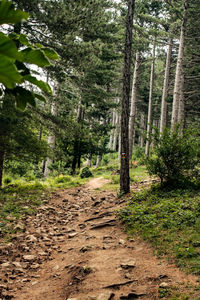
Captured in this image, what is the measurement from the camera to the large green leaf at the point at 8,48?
0.66 meters

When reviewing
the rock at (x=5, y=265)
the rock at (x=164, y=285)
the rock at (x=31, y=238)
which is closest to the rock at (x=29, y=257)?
the rock at (x=5, y=265)

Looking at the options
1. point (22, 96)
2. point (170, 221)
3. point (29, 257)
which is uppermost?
point (22, 96)

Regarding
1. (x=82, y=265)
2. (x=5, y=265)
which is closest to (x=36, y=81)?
(x=82, y=265)

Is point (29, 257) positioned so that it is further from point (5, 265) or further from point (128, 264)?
point (128, 264)

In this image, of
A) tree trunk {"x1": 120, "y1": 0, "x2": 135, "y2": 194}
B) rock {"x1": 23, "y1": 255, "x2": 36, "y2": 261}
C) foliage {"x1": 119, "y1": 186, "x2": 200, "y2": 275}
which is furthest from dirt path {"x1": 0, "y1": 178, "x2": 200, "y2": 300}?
tree trunk {"x1": 120, "y1": 0, "x2": 135, "y2": 194}

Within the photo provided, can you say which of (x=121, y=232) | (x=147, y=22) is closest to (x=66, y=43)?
(x=121, y=232)

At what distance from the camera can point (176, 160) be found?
7.03 metres

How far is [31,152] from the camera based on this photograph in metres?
7.80

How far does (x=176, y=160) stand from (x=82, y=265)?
14.9 feet

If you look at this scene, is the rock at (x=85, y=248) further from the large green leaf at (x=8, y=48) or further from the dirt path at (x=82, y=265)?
the large green leaf at (x=8, y=48)

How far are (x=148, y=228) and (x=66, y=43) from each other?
6.71 metres

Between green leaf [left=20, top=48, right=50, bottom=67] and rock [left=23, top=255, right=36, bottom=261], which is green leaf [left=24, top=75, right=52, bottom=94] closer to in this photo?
green leaf [left=20, top=48, right=50, bottom=67]

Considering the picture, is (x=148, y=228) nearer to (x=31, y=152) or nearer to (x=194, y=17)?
(x=31, y=152)

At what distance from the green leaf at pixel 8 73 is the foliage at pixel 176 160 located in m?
6.83
